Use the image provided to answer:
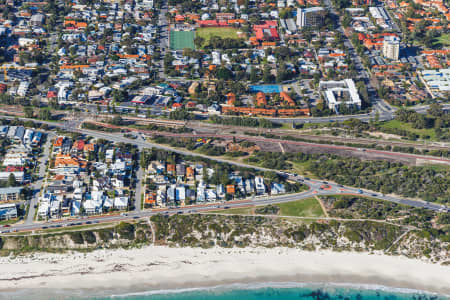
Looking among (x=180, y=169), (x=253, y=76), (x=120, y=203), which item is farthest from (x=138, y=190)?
(x=253, y=76)

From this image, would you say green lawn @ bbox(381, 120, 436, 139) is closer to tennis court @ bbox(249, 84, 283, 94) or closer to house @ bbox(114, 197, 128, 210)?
tennis court @ bbox(249, 84, 283, 94)

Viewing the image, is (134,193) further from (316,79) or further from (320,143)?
(316,79)

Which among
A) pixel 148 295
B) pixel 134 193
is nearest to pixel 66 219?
pixel 134 193

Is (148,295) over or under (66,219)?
under

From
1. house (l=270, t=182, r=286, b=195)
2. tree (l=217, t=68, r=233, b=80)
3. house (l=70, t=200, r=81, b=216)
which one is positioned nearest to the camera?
house (l=70, t=200, r=81, b=216)

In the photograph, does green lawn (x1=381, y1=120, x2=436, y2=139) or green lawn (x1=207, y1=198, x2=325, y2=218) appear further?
green lawn (x1=381, y1=120, x2=436, y2=139)

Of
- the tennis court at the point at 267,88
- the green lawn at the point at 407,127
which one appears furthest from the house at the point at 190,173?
the green lawn at the point at 407,127

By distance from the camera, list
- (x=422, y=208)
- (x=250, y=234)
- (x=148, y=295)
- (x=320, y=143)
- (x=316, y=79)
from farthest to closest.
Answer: (x=316, y=79)
(x=320, y=143)
(x=422, y=208)
(x=250, y=234)
(x=148, y=295)

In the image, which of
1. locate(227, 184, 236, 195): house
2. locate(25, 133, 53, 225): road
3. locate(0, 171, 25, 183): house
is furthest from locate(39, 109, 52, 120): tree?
locate(227, 184, 236, 195): house
